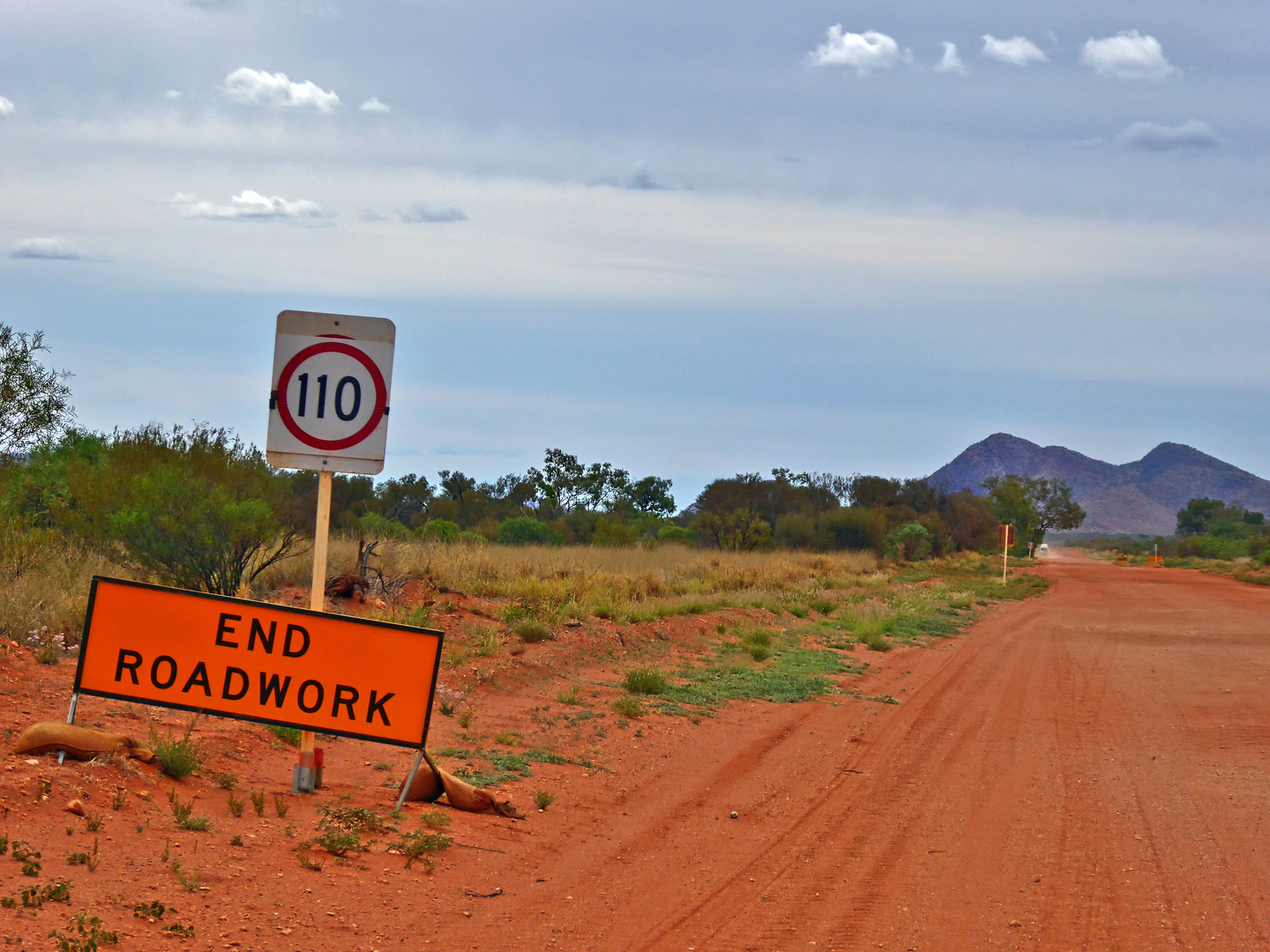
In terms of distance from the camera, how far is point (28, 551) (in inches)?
540

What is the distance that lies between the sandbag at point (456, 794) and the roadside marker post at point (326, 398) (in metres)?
0.86

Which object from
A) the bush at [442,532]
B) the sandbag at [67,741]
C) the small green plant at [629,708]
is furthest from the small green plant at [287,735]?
the bush at [442,532]

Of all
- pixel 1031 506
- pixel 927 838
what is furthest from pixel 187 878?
pixel 1031 506

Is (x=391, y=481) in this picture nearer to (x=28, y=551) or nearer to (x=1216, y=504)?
(x=28, y=551)

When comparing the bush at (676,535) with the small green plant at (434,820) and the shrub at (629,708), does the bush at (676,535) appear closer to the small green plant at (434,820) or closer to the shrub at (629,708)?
the shrub at (629,708)

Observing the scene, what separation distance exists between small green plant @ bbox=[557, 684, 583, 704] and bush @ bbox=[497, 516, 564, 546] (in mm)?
33763

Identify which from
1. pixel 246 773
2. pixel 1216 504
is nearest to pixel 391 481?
pixel 246 773

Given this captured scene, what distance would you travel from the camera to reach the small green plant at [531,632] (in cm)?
1636

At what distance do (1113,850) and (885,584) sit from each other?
3250 centimetres

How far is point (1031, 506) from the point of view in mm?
99312

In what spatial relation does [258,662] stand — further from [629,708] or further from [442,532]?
[442,532]

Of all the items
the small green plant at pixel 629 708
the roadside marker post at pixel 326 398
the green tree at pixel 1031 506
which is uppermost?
the green tree at pixel 1031 506

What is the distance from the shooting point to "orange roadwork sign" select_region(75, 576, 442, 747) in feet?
22.7

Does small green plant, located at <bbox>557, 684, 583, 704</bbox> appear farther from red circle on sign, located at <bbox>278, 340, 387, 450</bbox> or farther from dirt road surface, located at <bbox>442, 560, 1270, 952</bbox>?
red circle on sign, located at <bbox>278, 340, 387, 450</bbox>
